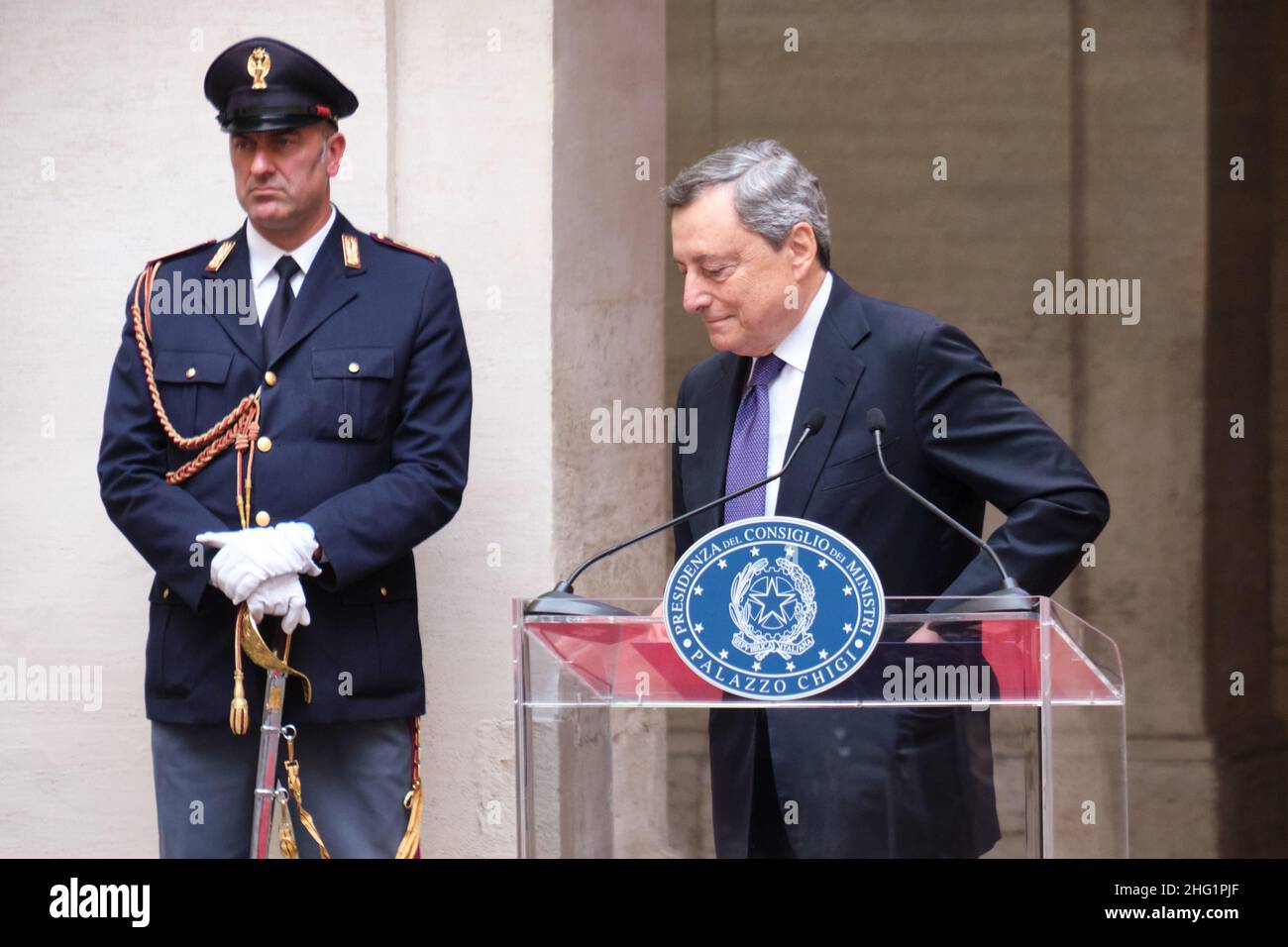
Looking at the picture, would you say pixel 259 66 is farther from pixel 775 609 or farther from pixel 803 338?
pixel 775 609

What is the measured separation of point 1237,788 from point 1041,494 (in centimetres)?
230

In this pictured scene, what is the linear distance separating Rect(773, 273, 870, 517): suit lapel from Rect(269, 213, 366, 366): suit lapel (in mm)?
977

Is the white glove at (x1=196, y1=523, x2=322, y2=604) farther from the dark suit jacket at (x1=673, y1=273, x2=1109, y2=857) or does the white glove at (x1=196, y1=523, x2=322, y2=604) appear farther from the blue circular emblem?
the blue circular emblem

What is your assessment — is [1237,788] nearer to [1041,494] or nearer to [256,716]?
[1041,494]

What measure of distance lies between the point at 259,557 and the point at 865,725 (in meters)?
1.26

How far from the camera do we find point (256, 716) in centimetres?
336

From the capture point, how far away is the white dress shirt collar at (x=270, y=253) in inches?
137

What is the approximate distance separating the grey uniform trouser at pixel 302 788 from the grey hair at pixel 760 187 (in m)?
1.18

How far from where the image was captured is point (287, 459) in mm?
3344

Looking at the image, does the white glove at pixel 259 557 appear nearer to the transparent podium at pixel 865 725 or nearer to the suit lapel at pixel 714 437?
the suit lapel at pixel 714 437

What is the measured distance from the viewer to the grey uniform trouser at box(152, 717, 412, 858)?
3.35 meters
